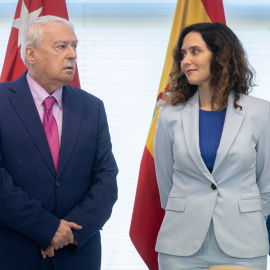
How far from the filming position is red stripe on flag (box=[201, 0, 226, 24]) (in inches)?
135

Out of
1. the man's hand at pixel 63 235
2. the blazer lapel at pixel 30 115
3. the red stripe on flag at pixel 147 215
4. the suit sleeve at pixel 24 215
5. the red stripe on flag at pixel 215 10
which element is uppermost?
the red stripe on flag at pixel 215 10

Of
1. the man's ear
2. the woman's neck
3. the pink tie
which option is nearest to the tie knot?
the pink tie

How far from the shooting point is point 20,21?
11.5ft

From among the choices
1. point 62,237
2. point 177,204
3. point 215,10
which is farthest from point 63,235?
point 215,10

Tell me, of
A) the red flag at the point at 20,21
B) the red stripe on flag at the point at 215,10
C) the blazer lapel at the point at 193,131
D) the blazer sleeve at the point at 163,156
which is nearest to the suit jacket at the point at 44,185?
the blazer sleeve at the point at 163,156

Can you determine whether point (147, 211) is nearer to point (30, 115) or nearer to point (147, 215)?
point (147, 215)

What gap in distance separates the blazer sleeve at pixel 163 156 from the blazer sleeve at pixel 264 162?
45cm

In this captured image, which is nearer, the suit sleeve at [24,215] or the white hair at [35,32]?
the suit sleeve at [24,215]

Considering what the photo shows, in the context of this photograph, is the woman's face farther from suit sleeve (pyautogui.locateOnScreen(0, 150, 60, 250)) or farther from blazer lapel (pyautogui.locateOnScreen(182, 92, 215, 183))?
suit sleeve (pyautogui.locateOnScreen(0, 150, 60, 250))

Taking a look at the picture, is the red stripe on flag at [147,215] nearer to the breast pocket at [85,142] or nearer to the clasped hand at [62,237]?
the breast pocket at [85,142]

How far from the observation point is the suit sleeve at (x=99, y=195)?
7.70 ft

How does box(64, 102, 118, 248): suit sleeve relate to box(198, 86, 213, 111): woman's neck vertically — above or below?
below

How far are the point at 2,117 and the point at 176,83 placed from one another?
99 cm

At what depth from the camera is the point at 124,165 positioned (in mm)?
3842
